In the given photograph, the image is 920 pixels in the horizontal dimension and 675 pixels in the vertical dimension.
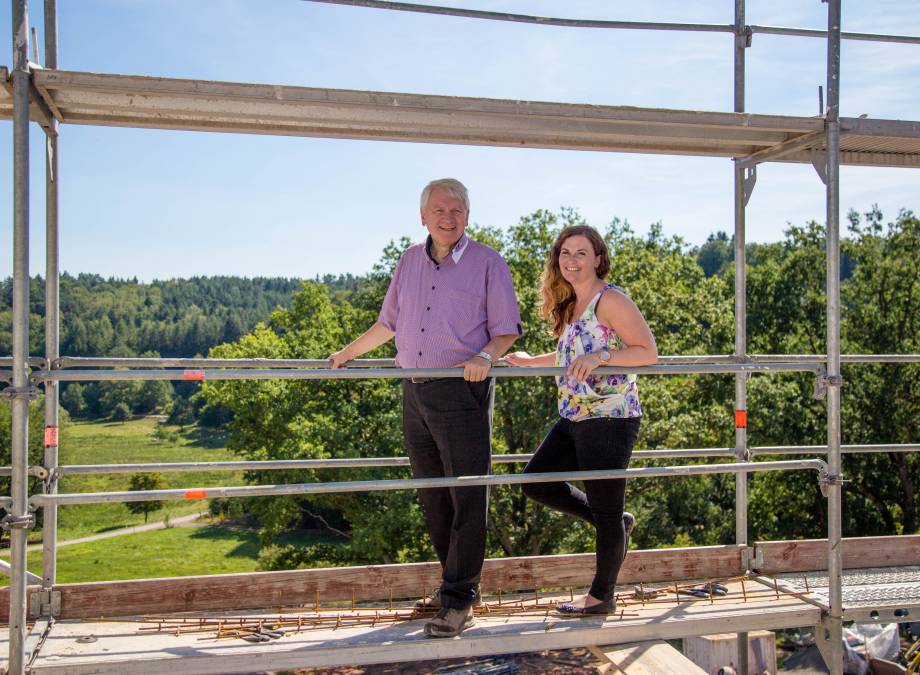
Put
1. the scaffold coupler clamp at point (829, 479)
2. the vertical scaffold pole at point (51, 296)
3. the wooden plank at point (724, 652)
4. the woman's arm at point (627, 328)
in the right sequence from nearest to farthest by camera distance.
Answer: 1. the woman's arm at point (627, 328)
2. the vertical scaffold pole at point (51, 296)
3. the scaffold coupler clamp at point (829, 479)
4. the wooden plank at point (724, 652)

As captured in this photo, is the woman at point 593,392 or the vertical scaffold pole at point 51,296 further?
the vertical scaffold pole at point 51,296

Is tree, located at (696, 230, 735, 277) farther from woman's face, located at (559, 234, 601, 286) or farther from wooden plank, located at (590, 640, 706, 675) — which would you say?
woman's face, located at (559, 234, 601, 286)

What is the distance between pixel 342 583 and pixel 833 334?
277cm

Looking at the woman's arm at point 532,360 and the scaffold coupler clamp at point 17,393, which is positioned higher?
the woman's arm at point 532,360

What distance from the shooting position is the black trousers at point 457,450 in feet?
12.4

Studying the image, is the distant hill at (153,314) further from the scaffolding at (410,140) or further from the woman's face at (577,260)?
the woman's face at (577,260)

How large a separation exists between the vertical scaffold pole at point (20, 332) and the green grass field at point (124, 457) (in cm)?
5043

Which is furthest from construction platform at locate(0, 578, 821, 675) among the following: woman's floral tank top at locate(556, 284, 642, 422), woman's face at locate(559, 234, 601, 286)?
woman's face at locate(559, 234, 601, 286)

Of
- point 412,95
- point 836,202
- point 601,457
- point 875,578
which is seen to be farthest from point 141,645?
point 875,578

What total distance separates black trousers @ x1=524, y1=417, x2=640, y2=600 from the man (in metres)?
0.34

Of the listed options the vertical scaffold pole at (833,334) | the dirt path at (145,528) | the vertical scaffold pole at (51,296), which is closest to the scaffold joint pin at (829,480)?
the vertical scaffold pole at (833,334)

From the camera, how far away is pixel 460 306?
12.5ft

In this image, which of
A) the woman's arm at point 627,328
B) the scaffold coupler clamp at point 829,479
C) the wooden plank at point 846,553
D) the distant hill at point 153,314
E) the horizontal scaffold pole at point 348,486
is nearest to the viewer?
the horizontal scaffold pole at point 348,486

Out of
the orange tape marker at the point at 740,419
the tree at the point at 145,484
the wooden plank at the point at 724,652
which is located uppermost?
the orange tape marker at the point at 740,419
